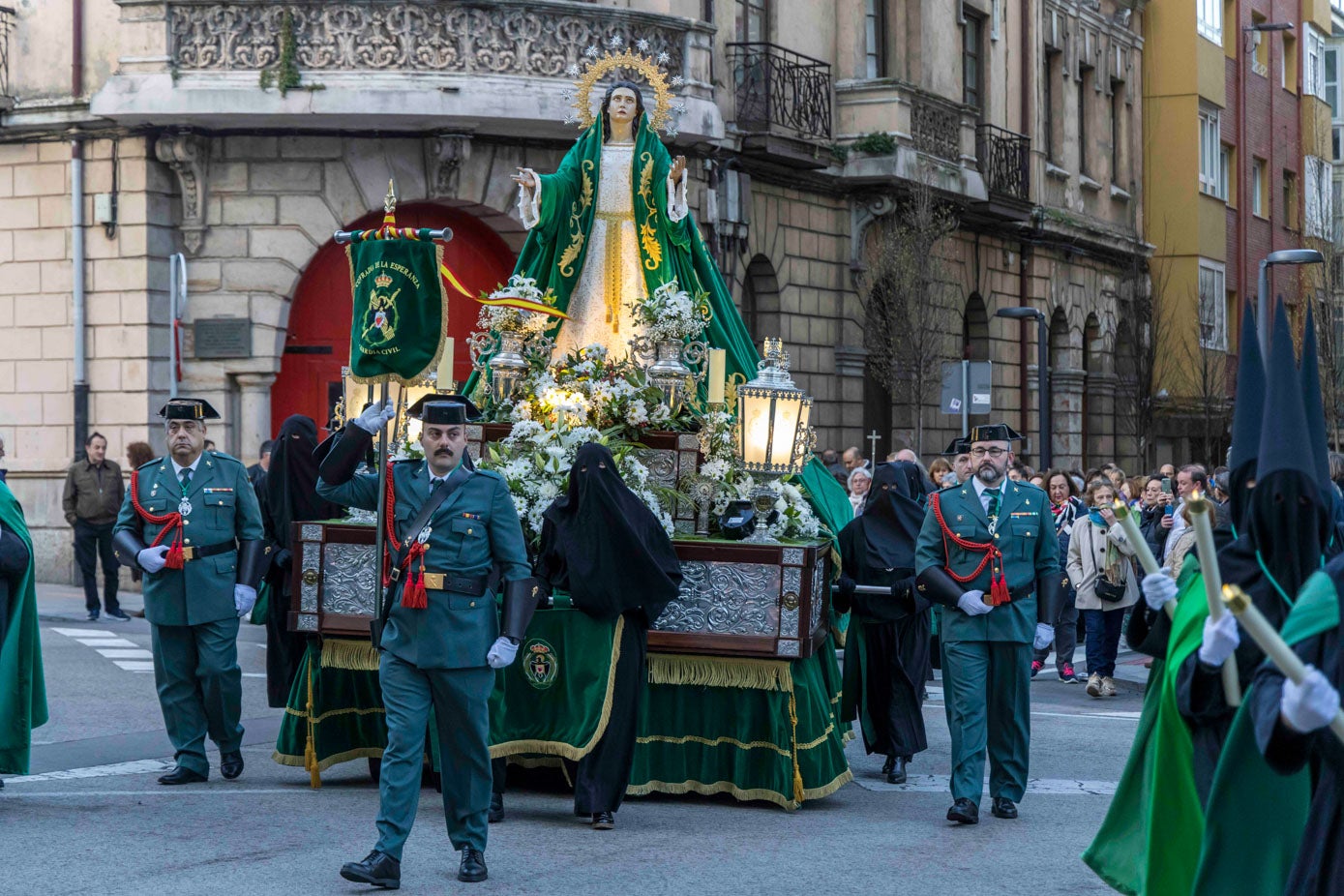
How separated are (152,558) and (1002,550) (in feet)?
14.5

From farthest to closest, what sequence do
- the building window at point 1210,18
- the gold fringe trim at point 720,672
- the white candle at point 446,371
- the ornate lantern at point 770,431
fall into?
the building window at point 1210,18
the white candle at point 446,371
the ornate lantern at point 770,431
the gold fringe trim at point 720,672

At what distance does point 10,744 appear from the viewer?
9766 millimetres

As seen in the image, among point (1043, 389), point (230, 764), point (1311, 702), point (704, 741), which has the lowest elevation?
point (230, 764)

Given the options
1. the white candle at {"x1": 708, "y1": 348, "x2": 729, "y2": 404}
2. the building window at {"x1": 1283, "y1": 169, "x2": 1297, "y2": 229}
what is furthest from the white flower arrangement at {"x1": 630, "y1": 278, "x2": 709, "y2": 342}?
the building window at {"x1": 1283, "y1": 169, "x2": 1297, "y2": 229}

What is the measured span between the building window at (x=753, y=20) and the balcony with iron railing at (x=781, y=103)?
328 millimetres

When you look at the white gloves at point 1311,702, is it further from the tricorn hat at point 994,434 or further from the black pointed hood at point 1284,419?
the tricorn hat at point 994,434

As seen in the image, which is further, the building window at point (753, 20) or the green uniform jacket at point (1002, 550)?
the building window at point (753, 20)

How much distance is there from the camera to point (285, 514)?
11820 mm

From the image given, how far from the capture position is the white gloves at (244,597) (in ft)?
34.7

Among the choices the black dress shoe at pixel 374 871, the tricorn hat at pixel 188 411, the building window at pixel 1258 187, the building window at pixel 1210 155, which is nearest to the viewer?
the black dress shoe at pixel 374 871

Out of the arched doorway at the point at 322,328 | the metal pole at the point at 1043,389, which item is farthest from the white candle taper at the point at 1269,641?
the metal pole at the point at 1043,389

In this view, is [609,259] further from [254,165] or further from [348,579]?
[254,165]

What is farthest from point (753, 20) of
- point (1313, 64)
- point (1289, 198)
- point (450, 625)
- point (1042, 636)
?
point (1313, 64)

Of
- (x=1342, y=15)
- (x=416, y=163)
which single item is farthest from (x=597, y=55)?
(x=1342, y=15)
